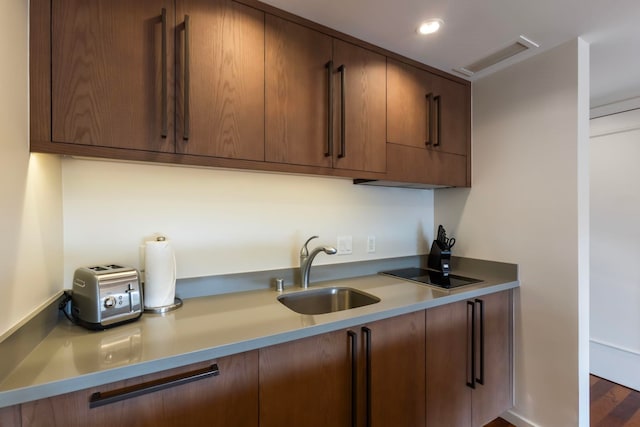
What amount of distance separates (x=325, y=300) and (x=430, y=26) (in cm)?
148

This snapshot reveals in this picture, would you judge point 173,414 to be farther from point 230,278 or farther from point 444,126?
point 444,126

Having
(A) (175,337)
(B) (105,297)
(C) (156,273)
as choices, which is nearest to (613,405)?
(A) (175,337)

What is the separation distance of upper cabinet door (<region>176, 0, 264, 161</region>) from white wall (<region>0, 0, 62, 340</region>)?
16.5 inches

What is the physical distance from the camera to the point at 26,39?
2.93 ft

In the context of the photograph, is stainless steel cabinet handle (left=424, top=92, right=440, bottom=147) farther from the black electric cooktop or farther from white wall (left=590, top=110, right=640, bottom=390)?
white wall (left=590, top=110, right=640, bottom=390)

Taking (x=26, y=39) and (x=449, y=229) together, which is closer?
(x=26, y=39)

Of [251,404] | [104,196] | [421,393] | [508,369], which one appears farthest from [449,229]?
[104,196]

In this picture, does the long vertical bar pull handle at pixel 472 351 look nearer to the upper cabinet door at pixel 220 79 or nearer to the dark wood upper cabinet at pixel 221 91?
the dark wood upper cabinet at pixel 221 91

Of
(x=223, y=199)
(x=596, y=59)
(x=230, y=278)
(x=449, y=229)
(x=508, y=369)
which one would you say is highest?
(x=596, y=59)

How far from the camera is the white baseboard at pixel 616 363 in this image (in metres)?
2.22

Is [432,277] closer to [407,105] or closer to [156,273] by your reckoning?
[407,105]

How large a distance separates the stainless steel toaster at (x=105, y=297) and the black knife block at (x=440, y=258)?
1688 mm

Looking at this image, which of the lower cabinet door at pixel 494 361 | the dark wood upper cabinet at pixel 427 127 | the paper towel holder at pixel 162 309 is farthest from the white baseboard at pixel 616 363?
the paper towel holder at pixel 162 309

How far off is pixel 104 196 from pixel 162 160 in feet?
1.19
